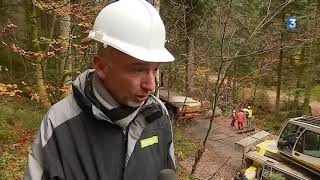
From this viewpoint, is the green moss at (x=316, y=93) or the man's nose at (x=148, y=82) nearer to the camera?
the man's nose at (x=148, y=82)

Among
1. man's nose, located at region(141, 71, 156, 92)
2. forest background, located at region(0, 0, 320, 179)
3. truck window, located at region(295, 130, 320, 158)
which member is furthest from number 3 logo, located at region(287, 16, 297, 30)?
man's nose, located at region(141, 71, 156, 92)

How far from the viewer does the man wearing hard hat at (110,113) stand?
1.72 meters

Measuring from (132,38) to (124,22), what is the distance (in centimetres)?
10

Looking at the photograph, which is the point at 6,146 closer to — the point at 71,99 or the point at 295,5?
the point at 71,99

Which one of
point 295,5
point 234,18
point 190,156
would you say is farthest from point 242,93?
point 234,18

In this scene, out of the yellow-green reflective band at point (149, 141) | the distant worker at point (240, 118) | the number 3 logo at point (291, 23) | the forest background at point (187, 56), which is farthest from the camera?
the distant worker at point (240, 118)

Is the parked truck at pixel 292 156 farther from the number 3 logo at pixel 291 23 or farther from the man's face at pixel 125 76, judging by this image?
the man's face at pixel 125 76

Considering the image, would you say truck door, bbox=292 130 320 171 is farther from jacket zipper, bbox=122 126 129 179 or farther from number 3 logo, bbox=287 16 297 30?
jacket zipper, bbox=122 126 129 179

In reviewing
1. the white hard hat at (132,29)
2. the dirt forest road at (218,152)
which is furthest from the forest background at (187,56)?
the white hard hat at (132,29)

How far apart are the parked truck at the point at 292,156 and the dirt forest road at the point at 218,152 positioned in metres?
1.12

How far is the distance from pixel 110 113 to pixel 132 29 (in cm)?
46

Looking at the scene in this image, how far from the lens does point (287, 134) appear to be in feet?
40.2

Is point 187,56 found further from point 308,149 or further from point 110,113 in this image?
point 110,113

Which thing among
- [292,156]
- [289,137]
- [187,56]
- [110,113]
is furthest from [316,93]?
[110,113]
